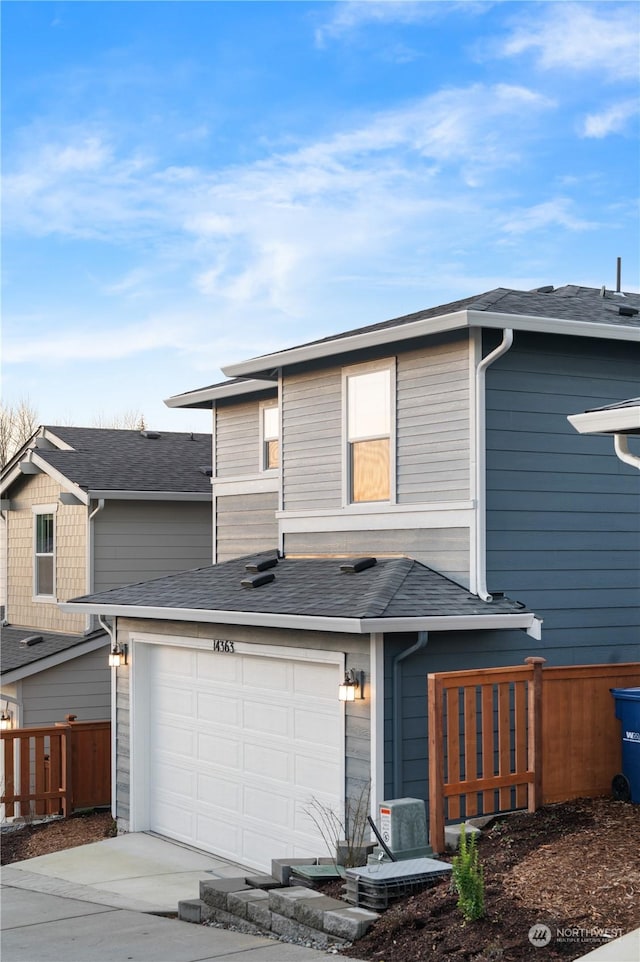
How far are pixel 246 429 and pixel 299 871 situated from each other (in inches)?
377

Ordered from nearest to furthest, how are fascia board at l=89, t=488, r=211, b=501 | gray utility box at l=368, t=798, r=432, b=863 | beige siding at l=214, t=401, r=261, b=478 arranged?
gray utility box at l=368, t=798, r=432, b=863 < beige siding at l=214, t=401, r=261, b=478 < fascia board at l=89, t=488, r=211, b=501

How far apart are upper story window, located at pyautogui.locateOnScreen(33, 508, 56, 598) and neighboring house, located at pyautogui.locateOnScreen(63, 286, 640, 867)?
247 inches

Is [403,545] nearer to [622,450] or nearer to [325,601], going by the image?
[325,601]

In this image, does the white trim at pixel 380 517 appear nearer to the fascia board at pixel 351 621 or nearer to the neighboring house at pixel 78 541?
the fascia board at pixel 351 621

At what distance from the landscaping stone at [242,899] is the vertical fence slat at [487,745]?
2.21 m

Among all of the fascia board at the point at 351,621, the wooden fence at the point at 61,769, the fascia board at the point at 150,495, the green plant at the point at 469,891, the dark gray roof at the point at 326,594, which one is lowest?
the wooden fence at the point at 61,769

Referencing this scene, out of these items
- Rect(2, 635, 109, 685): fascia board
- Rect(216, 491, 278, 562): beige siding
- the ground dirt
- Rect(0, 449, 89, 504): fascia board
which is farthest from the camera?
Rect(0, 449, 89, 504): fascia board

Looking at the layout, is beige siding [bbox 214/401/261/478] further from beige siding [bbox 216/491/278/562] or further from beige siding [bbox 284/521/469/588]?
beige siding [bbox 284/521/469/588]

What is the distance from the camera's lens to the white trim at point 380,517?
1152 centimetres

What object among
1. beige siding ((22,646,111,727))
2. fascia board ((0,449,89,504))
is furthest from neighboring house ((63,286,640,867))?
fascia board ((0,449,89,504))

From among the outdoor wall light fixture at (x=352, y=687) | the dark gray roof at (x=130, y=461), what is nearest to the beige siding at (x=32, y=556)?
the dark gray roof at (x=130, y=461)

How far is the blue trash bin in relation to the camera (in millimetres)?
10328

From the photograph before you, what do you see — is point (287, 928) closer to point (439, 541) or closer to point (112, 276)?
point (439, 541)

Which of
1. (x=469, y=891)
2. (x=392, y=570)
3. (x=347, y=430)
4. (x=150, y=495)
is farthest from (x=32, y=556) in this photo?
(x=469, y=891)
